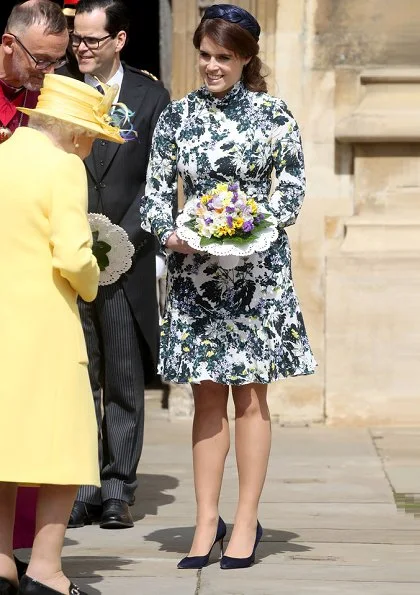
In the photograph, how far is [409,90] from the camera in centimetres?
816

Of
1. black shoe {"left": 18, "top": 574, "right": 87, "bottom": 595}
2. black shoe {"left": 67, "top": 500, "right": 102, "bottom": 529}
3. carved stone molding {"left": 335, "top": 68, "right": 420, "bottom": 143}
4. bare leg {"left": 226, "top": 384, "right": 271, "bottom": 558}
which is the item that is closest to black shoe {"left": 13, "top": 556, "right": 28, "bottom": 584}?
black shoe {"left": 18, "top": 574, "right": 87, "bottom": 595}

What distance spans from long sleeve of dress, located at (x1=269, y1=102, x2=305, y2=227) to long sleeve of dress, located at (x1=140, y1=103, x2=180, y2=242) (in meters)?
0.35

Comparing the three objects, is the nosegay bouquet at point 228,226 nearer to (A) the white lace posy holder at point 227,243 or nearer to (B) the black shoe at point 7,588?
(A) the white lace posy holder at point 227,243

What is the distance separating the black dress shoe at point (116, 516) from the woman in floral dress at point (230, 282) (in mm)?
725

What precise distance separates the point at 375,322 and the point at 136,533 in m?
2.61

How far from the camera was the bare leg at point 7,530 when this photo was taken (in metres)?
4.56

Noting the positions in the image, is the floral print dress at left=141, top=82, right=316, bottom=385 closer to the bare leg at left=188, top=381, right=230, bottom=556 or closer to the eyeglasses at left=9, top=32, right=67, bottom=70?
the bare leg at left=188, top=381, right=230, bottom=556

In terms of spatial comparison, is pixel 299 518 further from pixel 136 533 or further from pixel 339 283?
pixel 339 283

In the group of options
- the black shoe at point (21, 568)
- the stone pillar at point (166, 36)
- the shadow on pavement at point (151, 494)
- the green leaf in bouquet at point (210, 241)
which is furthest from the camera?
the stone pillar at point (166, 36)

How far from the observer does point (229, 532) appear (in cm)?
575

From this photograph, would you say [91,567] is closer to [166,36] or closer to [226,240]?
[226,240]

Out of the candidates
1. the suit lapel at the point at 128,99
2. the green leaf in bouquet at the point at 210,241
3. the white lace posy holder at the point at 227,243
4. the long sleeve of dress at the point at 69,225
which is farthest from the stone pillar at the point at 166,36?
the long sleeve of dress at the point at 69,225

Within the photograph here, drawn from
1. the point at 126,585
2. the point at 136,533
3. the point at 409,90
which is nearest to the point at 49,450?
the point at 126,585

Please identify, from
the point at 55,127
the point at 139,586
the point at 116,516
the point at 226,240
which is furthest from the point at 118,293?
the point at 55,127
